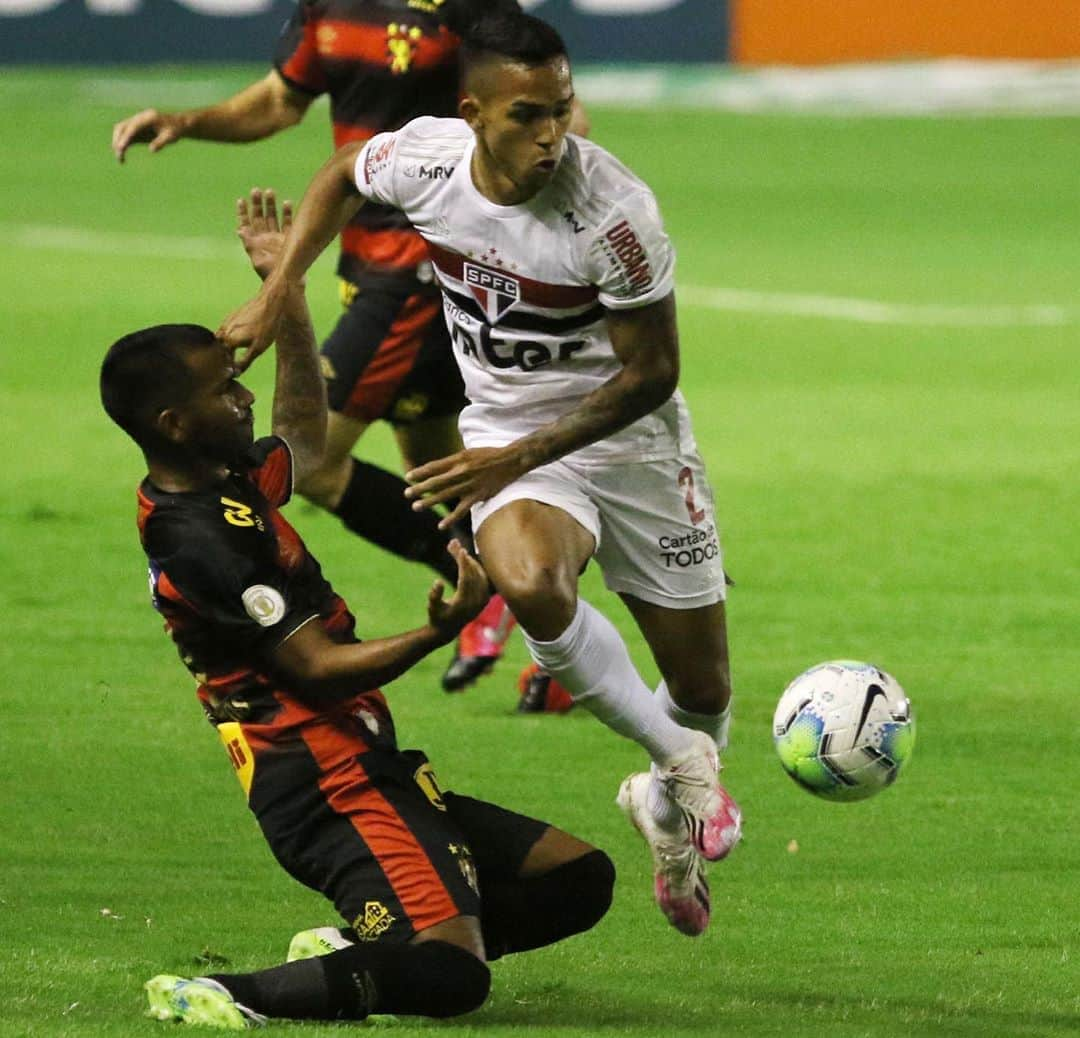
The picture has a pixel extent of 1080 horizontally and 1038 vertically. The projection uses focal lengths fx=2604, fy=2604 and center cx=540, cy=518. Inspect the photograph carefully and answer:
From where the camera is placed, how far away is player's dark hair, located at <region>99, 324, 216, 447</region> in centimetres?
552

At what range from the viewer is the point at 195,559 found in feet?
17.7

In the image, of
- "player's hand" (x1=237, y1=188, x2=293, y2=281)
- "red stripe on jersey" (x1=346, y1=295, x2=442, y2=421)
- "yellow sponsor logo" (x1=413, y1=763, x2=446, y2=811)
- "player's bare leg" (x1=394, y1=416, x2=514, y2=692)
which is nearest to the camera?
"yellow sponsor logo" (x1=413, y1=763, x2=446, y2=811)

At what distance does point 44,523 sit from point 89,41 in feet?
69.5

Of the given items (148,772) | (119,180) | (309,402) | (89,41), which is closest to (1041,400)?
(148,772)

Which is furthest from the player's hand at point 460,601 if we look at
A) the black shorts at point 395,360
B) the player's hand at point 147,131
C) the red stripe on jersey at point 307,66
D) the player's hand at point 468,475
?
the red stripe on jersey at point 307,66

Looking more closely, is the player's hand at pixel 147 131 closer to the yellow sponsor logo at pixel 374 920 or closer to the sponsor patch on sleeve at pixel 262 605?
the sponsor patch on sleeve at pixel 262 605

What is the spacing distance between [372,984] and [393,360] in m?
4.31

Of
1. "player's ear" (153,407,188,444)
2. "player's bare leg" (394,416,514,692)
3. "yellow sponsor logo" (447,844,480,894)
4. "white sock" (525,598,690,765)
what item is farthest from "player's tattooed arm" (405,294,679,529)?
"player's bare leg" (394,416,514,692)

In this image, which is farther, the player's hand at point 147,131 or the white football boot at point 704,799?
the player's hand at point 147,131

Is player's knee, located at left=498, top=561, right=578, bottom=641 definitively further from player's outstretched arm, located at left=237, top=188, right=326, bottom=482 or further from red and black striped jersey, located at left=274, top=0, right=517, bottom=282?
red and black striped jersey, located at left=274, top=0, right=517, bottom=282

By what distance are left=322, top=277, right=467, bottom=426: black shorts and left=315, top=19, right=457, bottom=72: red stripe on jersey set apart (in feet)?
2.58

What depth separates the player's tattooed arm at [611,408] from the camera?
Answer: 19.9ft

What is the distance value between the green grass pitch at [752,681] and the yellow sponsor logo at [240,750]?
20.9 inches

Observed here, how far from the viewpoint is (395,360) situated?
9391mm
